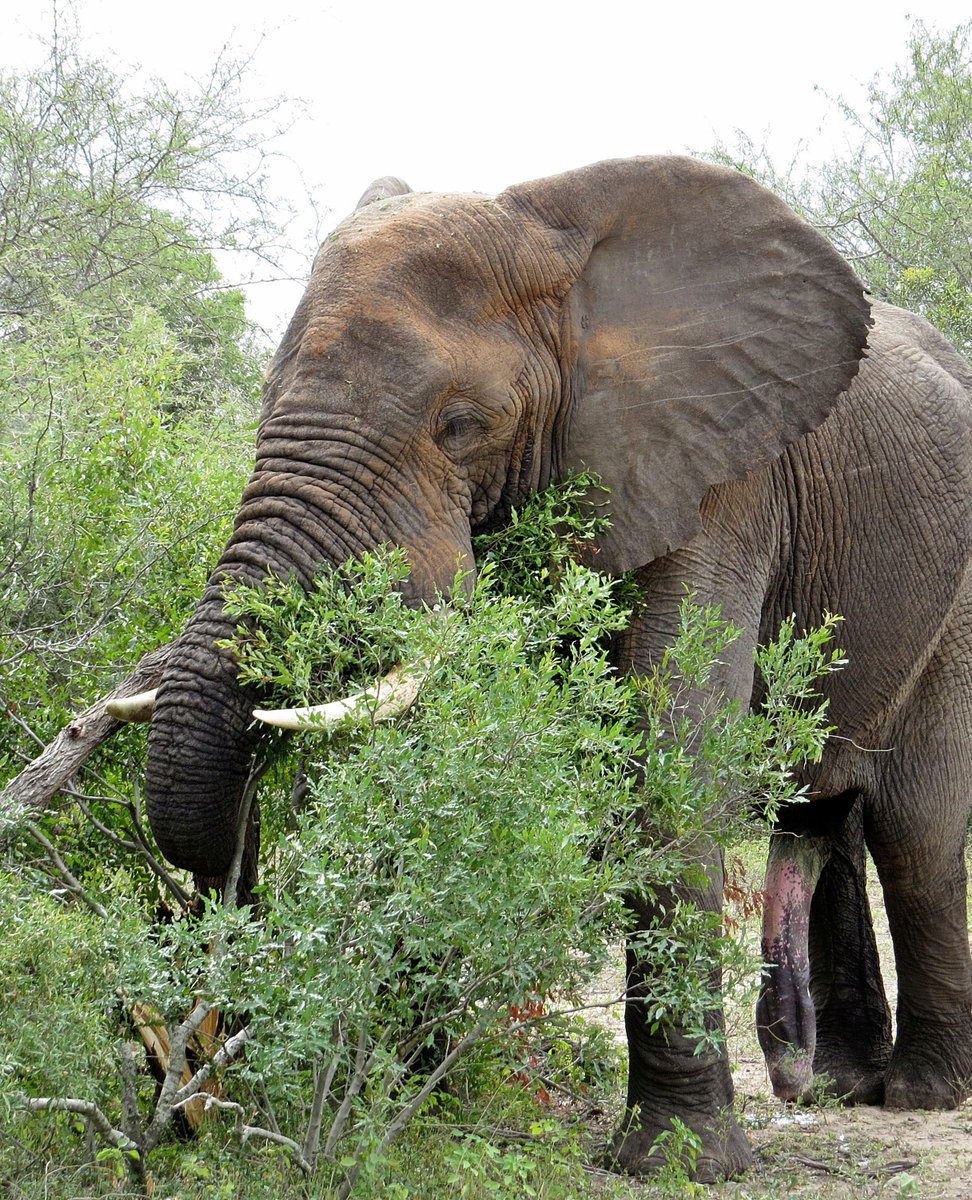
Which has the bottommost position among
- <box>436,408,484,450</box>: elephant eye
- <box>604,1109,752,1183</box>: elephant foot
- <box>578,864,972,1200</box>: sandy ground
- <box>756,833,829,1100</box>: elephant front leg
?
<box>578,864,972,1200</box>: sandy ground

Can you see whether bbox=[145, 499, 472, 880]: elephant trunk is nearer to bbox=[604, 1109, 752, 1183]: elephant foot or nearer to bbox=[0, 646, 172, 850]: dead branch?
bbox=[0, 646, 172, 850]: dead branch

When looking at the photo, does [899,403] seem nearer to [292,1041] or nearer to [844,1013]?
[844,1013]

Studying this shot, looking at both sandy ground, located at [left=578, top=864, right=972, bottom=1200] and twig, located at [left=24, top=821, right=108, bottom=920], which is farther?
sandy ground, located at [left=578, top=864, right=972, bottom=1200]

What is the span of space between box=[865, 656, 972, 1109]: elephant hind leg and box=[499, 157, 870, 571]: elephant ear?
5.94ft

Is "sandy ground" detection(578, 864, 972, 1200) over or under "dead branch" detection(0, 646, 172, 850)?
under

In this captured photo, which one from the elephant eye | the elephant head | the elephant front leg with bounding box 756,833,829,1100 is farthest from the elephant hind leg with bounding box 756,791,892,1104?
the elephant eye

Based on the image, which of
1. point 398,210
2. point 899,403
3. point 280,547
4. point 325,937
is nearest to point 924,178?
point 899,403

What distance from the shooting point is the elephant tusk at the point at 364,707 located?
11.3ft

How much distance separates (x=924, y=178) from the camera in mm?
13836

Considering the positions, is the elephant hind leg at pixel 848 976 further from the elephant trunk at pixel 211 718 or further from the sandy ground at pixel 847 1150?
the elephant trunk at pixel 211 718

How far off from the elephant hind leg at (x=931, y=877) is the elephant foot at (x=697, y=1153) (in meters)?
1.71

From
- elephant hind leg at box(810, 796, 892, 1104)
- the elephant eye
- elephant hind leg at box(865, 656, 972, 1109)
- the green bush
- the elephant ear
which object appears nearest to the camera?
the green bush

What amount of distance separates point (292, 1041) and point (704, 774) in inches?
67.8

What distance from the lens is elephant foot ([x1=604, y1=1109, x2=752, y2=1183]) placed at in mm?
4848
